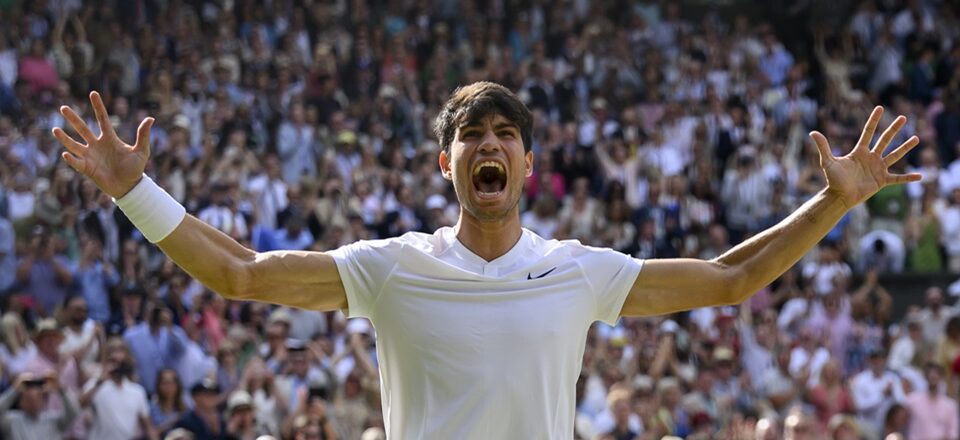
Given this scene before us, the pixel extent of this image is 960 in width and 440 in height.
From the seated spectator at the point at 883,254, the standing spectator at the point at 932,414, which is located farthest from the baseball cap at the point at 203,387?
the seated spectator at the point at 883,254

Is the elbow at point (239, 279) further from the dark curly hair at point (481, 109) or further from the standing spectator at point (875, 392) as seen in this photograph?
the standing spectator at point (875, 392)

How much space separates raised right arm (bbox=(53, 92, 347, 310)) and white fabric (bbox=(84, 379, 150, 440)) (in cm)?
762

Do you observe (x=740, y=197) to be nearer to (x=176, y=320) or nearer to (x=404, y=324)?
(x=176, y=320)

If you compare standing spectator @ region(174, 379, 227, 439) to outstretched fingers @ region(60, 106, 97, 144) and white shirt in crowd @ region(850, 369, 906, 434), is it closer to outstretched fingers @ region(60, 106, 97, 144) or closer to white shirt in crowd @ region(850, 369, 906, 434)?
white shirt in crowd @ region(850, 369, 906, 434)

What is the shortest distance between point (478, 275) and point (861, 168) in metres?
1.15

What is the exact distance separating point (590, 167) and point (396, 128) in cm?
204

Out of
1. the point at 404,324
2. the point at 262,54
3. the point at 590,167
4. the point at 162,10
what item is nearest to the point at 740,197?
the point at 590,167

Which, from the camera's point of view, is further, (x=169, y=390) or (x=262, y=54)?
(x=262, y=54)

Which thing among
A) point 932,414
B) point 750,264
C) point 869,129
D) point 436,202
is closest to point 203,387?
point 436,202

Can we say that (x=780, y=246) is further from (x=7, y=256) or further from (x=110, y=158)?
(x=7, y=256)

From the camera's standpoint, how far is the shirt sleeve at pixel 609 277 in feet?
15.8

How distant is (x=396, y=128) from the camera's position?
17766 millimetres

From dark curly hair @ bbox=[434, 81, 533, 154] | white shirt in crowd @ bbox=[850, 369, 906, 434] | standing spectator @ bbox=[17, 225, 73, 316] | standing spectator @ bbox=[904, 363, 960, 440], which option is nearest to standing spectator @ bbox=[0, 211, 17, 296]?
standing spectator @ bbox=[17, 225, 73, 316]

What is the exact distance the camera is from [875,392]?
49.1 feet
